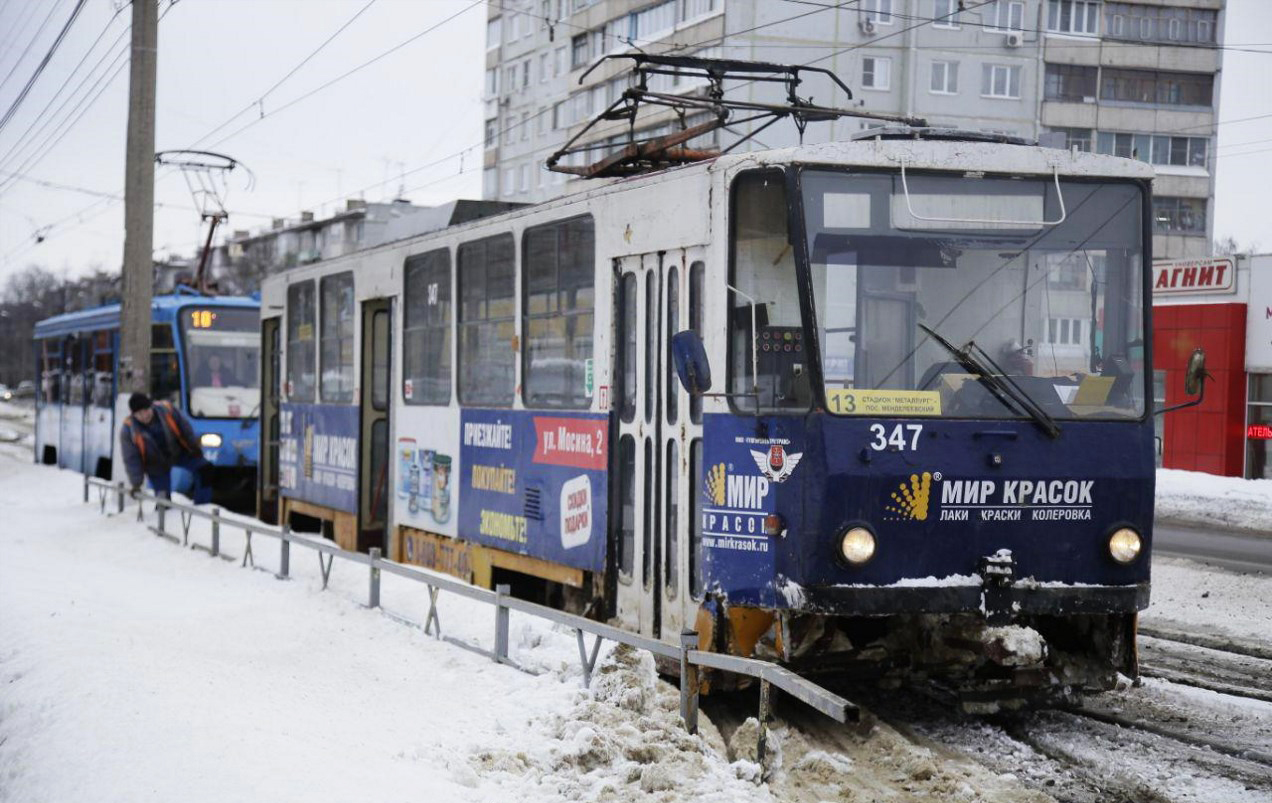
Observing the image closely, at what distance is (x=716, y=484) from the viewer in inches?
300

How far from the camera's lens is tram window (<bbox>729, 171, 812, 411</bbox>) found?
7.35 m

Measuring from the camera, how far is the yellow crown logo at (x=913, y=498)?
725 centimetres

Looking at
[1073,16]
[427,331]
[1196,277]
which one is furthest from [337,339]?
[1073,16]

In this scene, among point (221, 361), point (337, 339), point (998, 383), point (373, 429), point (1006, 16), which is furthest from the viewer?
point (1006, 16)

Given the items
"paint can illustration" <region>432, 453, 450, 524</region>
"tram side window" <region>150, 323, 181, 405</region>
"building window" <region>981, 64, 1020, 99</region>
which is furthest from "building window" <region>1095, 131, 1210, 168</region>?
→ "paint can illustration" <region>432, 453, 450, 524</region>

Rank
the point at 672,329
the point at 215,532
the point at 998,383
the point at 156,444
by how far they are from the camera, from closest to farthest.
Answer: the point at 998,383 → the point at 672,329 → the point at 215,532 → the point at 156,444

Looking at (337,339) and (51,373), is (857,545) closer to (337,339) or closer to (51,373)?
(337,339)

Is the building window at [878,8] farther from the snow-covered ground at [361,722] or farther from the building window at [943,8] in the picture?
the snow-covered ground at [361,722]

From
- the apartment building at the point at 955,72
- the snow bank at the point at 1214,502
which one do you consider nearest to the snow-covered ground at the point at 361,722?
the snow bank at the point at 1214,502

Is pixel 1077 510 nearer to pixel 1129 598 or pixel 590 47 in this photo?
pixel 1129 598

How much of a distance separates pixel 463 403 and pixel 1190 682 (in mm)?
5599

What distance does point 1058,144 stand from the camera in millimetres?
7863

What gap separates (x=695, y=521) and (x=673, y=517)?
0.28m

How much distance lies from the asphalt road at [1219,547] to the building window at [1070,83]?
38.6m
